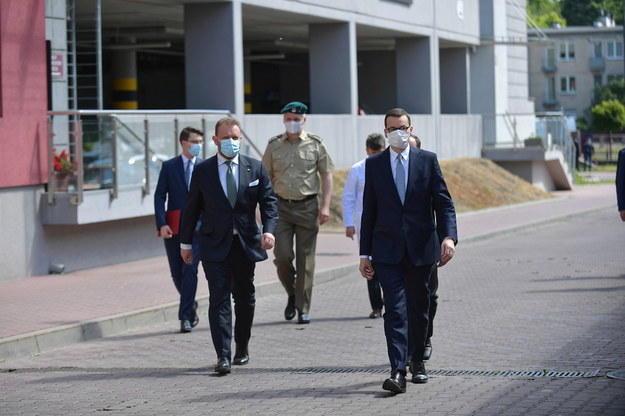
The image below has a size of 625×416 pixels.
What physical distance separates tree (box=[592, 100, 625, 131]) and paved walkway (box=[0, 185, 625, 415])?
180ft

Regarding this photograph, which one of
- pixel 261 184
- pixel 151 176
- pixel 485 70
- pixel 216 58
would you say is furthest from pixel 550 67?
pixel 261 184

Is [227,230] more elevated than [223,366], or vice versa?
[227,230]

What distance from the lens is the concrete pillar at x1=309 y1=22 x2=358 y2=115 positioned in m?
28.2

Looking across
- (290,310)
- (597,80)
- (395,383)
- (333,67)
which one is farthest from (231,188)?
(597,80)

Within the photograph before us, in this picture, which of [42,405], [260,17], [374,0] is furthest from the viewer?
[374,0]

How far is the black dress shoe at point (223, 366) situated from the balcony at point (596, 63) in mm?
91616

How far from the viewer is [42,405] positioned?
25.9 feet

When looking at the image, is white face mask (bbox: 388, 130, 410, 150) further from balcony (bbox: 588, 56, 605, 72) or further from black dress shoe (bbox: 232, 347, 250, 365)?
balcony (bbox: 588, 56, 605, 72)

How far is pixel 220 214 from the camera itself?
905 cm

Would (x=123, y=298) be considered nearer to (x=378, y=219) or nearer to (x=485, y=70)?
(x=378, y=219)

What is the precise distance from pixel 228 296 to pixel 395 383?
1.86 metres

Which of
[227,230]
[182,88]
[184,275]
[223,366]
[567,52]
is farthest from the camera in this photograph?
[567,52]

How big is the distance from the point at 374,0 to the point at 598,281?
1623 centimetres

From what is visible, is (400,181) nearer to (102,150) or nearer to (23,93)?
(102,150)
